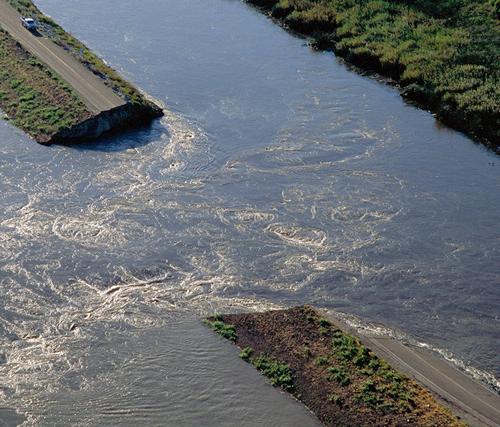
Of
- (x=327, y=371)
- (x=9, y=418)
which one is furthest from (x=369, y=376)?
(x=9, y=418)

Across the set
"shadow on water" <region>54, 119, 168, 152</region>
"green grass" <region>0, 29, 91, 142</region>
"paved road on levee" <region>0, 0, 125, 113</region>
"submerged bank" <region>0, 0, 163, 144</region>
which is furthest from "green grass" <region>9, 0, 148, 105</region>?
"green grass" <region>0, 29, 91, 142</region>

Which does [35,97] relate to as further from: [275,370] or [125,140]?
[275,370]

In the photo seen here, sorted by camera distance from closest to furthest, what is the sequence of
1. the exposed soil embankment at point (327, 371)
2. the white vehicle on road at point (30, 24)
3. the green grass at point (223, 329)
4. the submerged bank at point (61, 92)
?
1. the exposed soil embankment at point (327, 371)
2. the green grass at point (223, 329)
3. the submerged bank at point (61, 92)
4. the white vehicle on road at point (30, 24)

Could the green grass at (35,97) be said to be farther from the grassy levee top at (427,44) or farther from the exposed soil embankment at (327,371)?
the grassy levee top at (427,44)

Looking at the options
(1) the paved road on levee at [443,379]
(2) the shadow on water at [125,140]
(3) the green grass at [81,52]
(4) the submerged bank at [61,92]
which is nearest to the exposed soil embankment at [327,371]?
(1) the paved road on levee at [443,379]

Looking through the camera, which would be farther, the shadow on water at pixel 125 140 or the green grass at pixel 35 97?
the green grass at pixel 35 97

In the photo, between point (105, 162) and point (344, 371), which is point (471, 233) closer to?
point (344, 371)

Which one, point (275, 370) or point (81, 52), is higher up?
point (81, 52)
